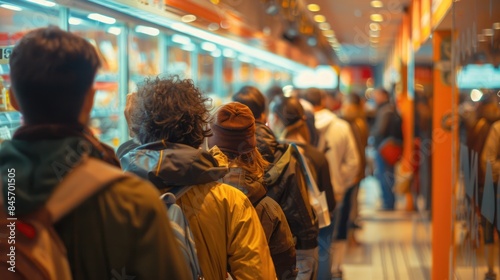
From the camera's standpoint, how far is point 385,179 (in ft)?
33.9

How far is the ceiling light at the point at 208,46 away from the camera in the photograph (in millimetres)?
6415

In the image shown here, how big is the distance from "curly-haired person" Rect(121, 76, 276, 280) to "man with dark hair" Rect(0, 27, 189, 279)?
24.7 inches

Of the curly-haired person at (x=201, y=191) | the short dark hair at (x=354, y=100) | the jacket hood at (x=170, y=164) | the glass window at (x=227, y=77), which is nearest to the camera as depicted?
the jacket hood at (x=170, y=164)

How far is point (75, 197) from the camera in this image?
1.60 metres

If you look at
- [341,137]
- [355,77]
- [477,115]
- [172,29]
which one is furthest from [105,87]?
[355,77]

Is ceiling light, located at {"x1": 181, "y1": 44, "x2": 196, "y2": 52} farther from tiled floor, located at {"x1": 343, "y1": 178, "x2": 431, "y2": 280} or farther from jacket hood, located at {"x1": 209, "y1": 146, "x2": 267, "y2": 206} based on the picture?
jacket hood, located at {"x1": 209, "y1": 146, "x2": 267, "y2": 206}

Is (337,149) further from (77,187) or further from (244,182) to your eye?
(77,187)

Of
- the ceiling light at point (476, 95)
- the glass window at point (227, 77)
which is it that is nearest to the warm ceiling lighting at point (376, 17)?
the glass window at point (227, 77)

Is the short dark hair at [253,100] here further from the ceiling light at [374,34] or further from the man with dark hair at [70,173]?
the ceiling light at [374,34]

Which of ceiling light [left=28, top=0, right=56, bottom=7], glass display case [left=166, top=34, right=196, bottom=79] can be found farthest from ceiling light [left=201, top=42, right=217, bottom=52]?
ceiling light [left=28, top=0, right=56, bottom=7]

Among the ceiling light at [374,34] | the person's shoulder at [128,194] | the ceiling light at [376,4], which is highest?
the ceiling light at [374,34]

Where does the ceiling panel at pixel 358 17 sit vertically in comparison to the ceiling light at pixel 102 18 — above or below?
above

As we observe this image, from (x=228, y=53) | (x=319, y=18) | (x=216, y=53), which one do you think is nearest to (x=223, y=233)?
(x=216, y=53)

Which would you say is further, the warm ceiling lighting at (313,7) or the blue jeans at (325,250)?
the warm ceiling lighting at (313,7)
